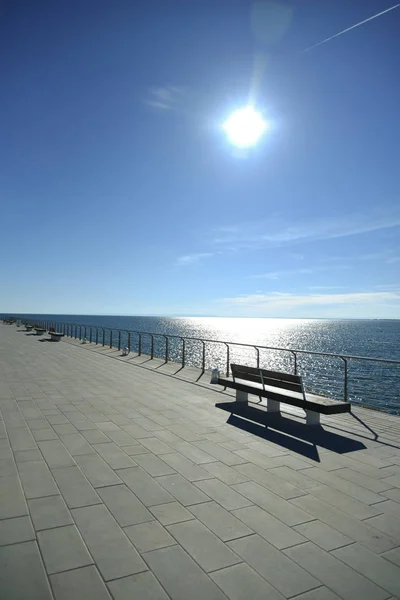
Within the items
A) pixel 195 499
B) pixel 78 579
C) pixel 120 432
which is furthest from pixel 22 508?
pixel 120 432

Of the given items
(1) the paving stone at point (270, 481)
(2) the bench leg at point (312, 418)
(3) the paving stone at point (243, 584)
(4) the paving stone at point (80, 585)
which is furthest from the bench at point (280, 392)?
(4) the paving stone at point (80, 585)

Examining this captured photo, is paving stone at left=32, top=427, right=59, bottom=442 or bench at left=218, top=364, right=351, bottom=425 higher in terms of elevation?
bench at left=218, top=364, right=351, bottom=425

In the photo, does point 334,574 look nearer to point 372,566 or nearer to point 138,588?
point 372,566

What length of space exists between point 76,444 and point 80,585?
2917 mm

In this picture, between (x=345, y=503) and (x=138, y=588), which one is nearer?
(x=138, y=588)

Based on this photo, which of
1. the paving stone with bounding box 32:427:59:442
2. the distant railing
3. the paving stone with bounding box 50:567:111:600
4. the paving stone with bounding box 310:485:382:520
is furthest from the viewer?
the distant railing

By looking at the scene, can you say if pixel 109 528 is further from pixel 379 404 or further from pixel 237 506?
pixel 379 404

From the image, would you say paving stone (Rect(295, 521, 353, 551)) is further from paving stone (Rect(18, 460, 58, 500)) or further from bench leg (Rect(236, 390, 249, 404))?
bench leg (Rect(236, 390, 249, 404))

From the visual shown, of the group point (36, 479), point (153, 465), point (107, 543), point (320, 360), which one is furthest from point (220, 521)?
point (320, 360)

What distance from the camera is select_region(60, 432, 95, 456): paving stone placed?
5.04m

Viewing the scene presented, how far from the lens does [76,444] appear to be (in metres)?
5.31

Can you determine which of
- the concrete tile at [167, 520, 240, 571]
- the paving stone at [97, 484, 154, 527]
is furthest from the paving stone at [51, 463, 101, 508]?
the concrete tile at [167, 520, 240, 571]

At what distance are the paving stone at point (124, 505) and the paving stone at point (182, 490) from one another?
37cm

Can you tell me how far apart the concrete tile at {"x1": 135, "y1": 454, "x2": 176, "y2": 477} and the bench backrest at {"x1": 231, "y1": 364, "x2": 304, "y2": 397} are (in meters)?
2.68
